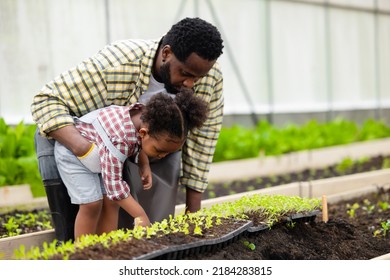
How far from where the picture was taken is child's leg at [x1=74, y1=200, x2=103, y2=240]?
2922 millimetres

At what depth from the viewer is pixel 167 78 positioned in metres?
3.04

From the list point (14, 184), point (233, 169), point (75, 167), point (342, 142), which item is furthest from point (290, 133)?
point (75, 167)

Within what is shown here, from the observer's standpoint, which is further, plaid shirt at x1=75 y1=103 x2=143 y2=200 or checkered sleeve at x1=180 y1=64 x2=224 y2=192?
checkered sleeve at x1=180 y1=64 x2=224 y2=192

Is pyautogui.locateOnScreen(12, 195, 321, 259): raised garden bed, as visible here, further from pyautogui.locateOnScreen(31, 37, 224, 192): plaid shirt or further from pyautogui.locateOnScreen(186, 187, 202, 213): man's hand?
pyautogui.locateOnScreen(31, 37, 224, 192): plaid shirt

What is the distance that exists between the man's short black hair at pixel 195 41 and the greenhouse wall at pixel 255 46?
3.43 m

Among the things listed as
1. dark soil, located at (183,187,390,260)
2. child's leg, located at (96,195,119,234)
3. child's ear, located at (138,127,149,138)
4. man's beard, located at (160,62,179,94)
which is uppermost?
man's beard, located at (160,62,179,94)

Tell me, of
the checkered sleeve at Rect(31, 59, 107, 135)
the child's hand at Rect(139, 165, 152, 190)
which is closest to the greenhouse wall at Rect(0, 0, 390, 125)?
the checkered sleeve at Rect(31, 59, 107, 135)

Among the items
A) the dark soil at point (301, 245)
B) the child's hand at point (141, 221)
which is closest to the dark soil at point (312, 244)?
the dark soil at point (301, 245)

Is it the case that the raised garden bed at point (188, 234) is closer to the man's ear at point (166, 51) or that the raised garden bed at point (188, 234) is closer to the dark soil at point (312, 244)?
the dark soil at point (312, 244)

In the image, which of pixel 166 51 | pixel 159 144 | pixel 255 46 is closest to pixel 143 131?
pixel 159 144

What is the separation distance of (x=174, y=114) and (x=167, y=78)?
0.41m
